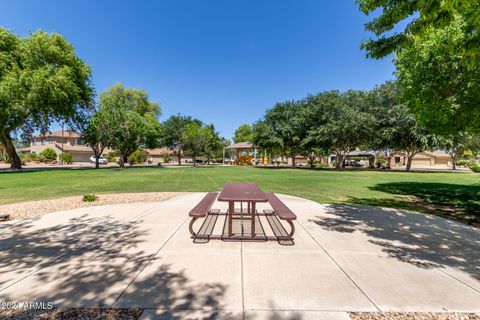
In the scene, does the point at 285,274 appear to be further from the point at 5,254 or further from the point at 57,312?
the point at 5,254

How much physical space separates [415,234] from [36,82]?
34.5 meters

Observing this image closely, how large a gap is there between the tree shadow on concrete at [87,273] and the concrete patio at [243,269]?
16 mm

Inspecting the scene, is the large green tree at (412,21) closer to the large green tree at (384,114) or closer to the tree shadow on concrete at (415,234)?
the tree shadow on concrete at (415,234)

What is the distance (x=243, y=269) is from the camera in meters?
3.83

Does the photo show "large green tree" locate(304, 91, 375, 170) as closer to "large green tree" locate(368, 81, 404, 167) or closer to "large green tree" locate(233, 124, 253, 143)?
"large green tree" locate(368, 81, 404, 167)

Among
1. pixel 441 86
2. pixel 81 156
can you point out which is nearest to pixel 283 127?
pixel 441 86

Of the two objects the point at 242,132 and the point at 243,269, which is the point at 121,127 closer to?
the point at 243,269

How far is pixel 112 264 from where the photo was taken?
3.92m

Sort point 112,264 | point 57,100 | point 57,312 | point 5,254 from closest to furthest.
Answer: point 57,312, point 112,264, point 5,254, point 57,100

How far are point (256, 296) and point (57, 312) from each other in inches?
93.0

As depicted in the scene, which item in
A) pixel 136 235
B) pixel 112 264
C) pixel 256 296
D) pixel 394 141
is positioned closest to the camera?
pixel 256 296

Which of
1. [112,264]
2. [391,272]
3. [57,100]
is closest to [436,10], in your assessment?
[391,272]

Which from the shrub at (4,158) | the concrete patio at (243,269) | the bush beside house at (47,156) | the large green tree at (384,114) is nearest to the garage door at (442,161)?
the large green tree at (384,114)

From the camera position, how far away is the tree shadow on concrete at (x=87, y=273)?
9.73 feet
